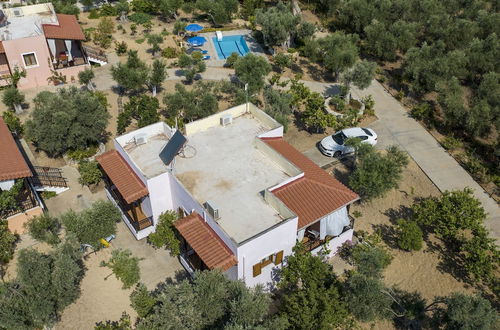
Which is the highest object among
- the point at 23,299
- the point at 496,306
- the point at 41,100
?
the point at 41,100

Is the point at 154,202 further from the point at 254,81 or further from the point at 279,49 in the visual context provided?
the point at 279,49

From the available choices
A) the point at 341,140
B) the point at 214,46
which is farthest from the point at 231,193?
the point at 214,46

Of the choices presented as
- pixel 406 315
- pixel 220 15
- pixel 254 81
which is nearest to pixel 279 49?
pixel 220 15

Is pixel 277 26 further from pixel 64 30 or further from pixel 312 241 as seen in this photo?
Answer: pixel 312 241


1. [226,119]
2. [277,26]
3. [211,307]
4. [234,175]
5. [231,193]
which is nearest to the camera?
[211,307]

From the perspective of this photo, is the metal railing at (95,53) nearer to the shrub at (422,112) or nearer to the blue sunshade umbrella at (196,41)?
the blue sunshade umbrella at (196,41)

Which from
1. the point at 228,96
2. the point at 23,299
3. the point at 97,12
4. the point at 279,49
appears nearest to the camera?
the point at 23,299

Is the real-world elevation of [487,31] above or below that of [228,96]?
above

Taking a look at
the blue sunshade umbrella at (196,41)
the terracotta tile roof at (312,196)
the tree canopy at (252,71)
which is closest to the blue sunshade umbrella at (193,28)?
the blue sunshade umbrella at (196,41)
